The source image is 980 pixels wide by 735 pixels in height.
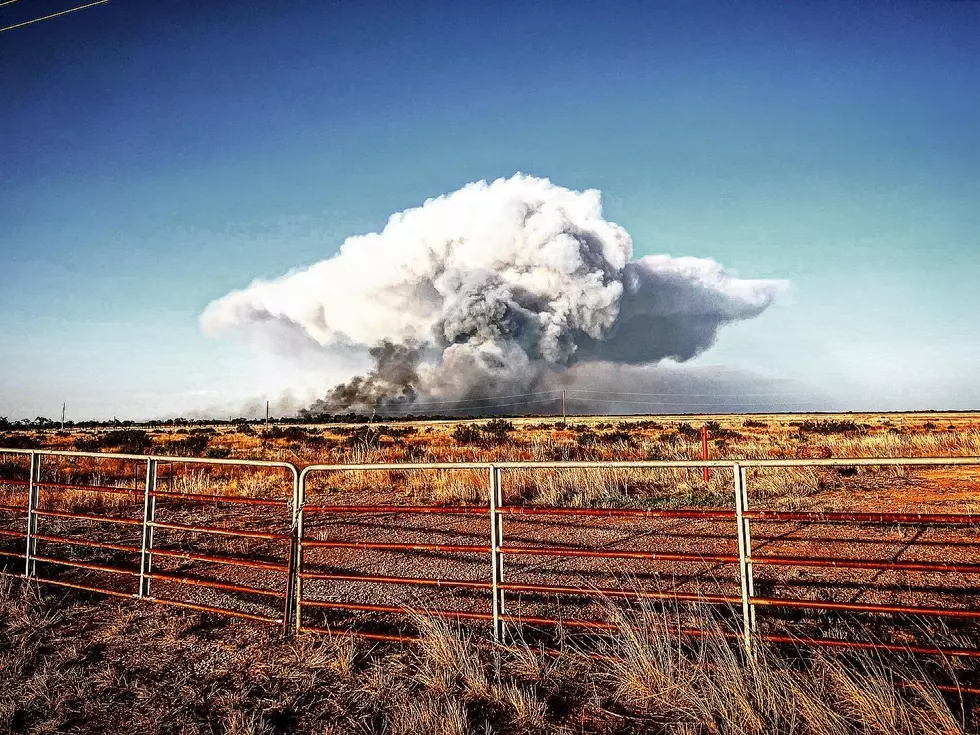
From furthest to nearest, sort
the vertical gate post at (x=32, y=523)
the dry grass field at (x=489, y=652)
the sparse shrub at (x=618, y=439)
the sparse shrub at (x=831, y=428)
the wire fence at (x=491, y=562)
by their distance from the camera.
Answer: the sparse shrub at (x=831, y=428) < the sparse shrub at (x=618, y=439) < the vertical gate post at (x=32, y=523) < the wire fence at (x=491, y=562) < the dry grass field at (x=489, y=652)

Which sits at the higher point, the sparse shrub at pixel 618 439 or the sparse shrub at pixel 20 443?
the sparse shrub at pixel 618 439

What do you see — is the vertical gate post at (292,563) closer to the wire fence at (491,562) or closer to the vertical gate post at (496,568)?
the wire fence at (491,562)

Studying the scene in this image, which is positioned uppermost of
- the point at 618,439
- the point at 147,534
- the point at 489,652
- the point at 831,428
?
the point at 831,428

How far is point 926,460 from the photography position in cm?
455

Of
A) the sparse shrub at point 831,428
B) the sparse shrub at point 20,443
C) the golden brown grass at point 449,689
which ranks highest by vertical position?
the sparse shrub at point 831,428

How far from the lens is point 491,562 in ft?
24.3

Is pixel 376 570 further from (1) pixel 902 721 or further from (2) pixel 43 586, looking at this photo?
(1) pixel 902 721

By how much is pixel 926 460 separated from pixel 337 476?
665 inches

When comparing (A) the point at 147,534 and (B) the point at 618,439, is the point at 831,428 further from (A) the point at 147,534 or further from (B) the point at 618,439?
(A) the point at 147,534

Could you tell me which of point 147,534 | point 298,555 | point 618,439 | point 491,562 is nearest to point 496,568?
point 491,562

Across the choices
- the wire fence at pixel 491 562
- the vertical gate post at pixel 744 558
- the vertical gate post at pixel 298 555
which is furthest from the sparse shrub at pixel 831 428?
the vertical gate post at pixel 298 555

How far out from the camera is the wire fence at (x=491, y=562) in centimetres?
529

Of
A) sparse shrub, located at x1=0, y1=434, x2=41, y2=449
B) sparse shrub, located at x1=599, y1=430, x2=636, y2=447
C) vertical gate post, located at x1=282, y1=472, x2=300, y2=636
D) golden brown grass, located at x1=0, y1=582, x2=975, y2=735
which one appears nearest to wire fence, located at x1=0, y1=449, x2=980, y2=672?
vertical gate post, located at x1=282, y1=472, x2=300, y2=636

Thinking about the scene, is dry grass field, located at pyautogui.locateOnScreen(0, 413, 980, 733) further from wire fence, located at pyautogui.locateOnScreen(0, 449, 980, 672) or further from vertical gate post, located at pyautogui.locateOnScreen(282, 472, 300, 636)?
vertical gate post, located at pyautogui.locateOnScreen(282, 472, 300, 636)
